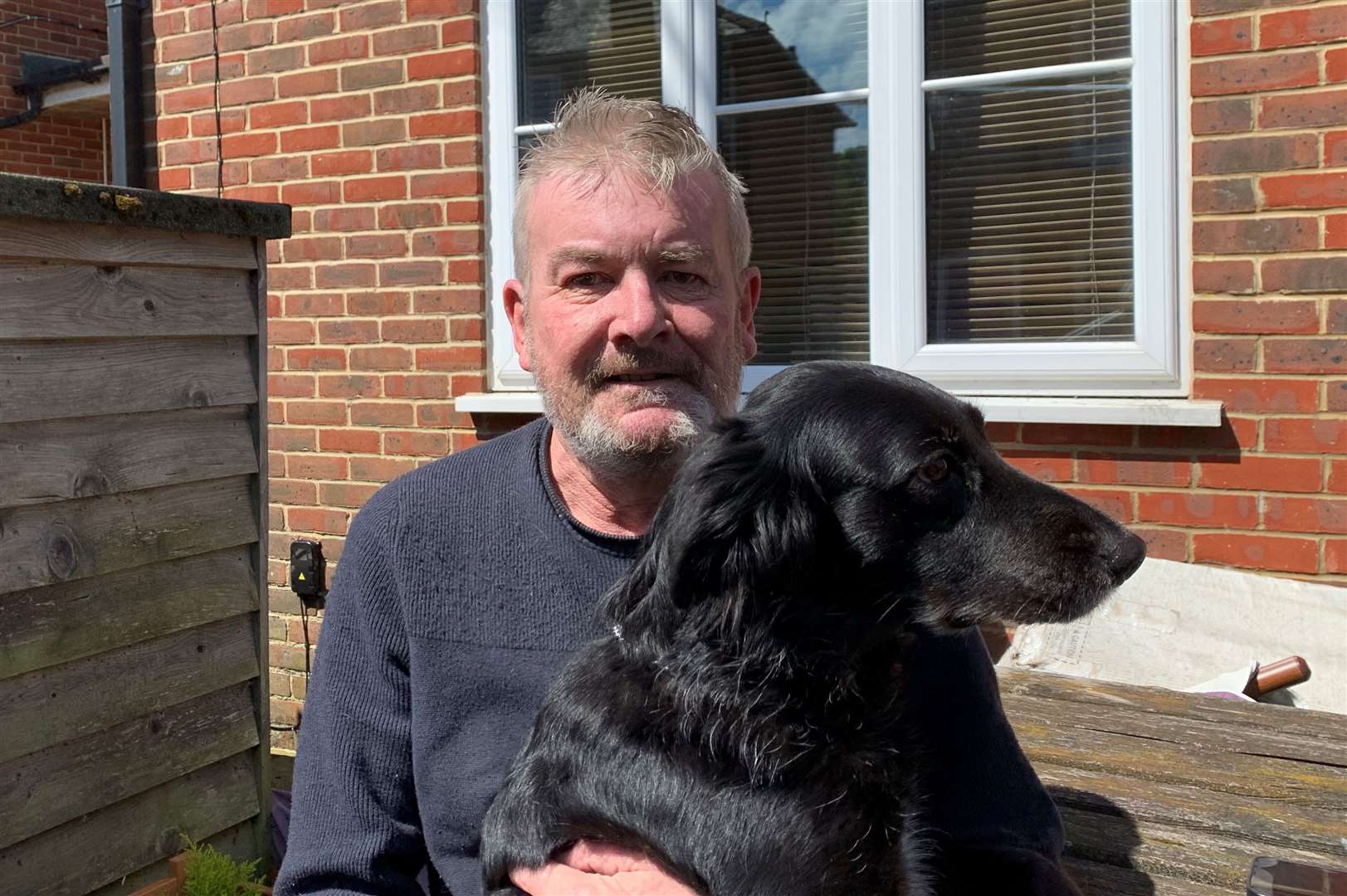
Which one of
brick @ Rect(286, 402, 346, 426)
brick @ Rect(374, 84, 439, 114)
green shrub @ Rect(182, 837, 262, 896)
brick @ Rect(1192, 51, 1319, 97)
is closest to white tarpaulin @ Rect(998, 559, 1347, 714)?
brick @ Rect(1192, 51, 1319, 97)

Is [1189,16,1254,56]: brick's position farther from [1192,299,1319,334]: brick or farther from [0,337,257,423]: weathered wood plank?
[0,337,257,423]: weathered wood plank

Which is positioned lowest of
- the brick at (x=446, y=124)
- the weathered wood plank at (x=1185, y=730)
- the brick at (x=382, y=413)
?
the weathered wood plank at (x=1185, y=730)

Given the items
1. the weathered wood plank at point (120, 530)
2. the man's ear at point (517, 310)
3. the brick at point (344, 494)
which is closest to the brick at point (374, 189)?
the brick at point (344, 494)

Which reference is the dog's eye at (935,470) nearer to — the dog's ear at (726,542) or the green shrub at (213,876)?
the dog's ear at (726,542)

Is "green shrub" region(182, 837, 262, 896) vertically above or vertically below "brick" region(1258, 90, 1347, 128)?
below

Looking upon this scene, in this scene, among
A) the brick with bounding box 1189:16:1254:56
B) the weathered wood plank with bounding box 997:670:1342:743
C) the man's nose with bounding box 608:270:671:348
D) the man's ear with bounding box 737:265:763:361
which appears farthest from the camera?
the brick with bounding box 1189:16:1254:56

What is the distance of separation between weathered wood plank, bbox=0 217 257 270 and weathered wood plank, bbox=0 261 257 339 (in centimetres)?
2

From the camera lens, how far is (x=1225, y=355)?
3.51 metres

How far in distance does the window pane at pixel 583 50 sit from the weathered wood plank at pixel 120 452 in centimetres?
198

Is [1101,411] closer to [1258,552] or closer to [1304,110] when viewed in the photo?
[1258,552]

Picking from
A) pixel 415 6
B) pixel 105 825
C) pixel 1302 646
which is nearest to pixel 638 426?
pixel 105 825

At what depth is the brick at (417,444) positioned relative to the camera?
15.7 feet

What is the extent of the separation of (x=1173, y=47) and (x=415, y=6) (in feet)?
9.45

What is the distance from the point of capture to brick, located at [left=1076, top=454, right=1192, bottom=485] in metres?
3.63
